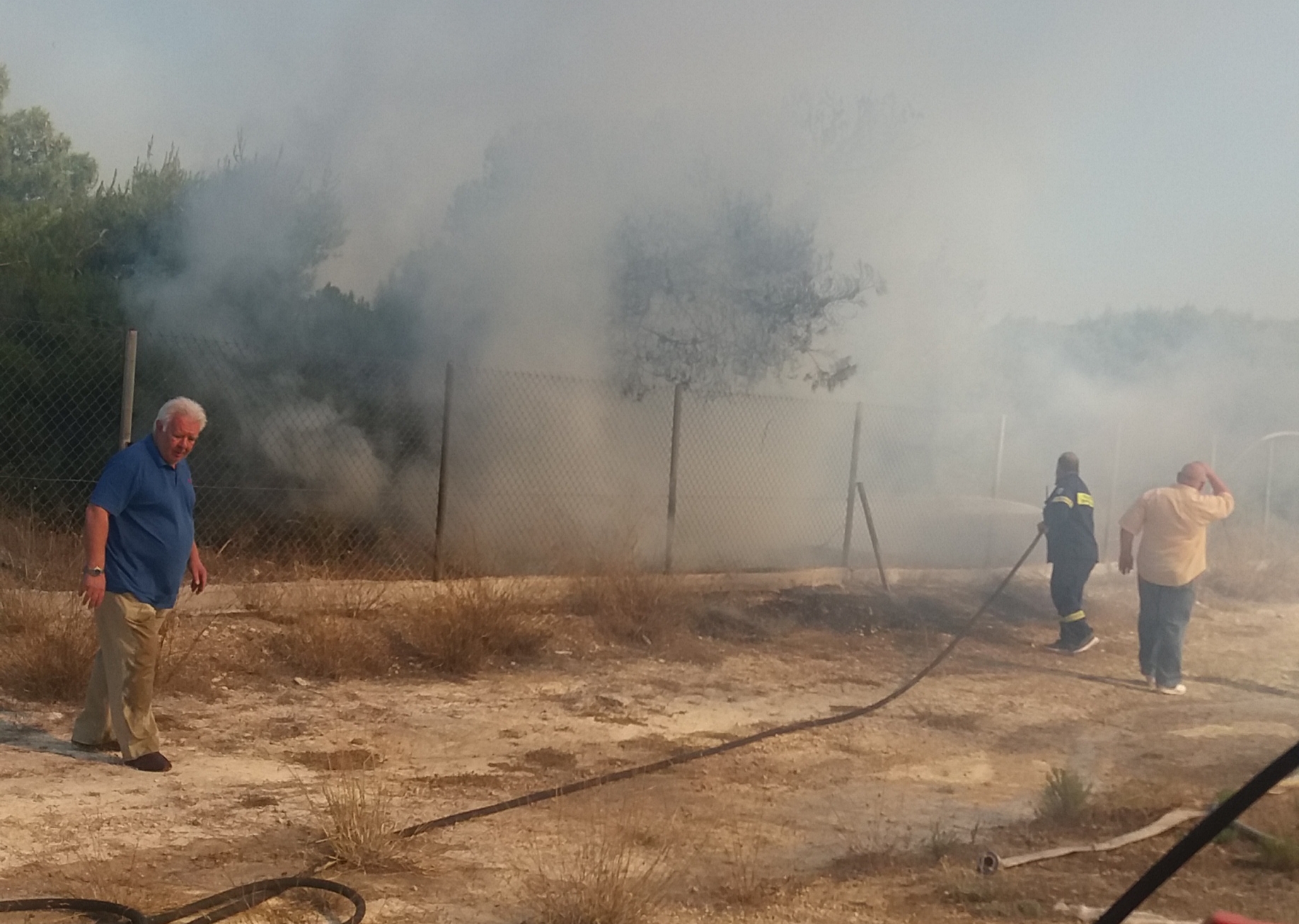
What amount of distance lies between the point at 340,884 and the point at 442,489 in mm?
5127

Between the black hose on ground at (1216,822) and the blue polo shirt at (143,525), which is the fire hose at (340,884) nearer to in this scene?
the blue polo shirt at (143,525)

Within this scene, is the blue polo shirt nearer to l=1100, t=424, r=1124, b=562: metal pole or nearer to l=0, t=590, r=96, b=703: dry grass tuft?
l=0, t=590, r=96, b=703: dry grass tuft

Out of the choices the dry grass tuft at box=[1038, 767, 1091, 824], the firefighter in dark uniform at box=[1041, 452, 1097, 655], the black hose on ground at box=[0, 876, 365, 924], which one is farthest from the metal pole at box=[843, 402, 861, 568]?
the black hose on ground at box=[0, 876, 365, 924]

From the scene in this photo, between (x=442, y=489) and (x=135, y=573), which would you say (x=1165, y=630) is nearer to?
(x=442, y=489)

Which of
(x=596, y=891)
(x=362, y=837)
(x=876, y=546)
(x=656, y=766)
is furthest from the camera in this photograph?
(x=876, y=546)

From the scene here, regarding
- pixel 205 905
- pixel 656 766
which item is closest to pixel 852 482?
pixel 656 766

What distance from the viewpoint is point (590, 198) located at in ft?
38.4

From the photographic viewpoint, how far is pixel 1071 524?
Result: 973cm

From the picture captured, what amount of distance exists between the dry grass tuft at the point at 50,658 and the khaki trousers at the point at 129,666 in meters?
0.93

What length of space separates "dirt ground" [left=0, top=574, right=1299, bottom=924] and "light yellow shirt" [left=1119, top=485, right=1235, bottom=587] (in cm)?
83

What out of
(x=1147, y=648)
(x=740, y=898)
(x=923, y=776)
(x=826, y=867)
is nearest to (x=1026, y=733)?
(x=923, y=776)

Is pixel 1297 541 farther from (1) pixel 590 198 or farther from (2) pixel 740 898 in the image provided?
(2) pixel 740 898

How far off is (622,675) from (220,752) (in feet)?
9.17

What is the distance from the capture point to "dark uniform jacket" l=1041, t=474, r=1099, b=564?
966cm
